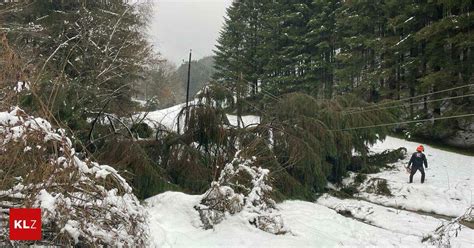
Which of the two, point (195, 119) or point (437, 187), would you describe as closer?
point (195, 119)

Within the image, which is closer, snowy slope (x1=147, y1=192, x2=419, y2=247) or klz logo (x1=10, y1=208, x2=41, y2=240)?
klz logo (x1=10, y1=208, x2=41, y2=240)

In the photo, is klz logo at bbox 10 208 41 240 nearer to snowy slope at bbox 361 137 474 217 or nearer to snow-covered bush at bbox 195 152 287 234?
snow-covered bush at bbox 195 152 287 234

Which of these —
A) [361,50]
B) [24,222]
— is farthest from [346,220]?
[361,50]

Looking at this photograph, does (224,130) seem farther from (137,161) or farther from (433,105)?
(433,105)

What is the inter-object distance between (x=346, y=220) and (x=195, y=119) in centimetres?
390

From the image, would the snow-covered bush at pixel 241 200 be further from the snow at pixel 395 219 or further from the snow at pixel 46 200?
the snow at pixel 395 219

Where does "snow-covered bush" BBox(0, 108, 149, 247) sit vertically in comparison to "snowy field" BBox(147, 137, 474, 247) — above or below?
above

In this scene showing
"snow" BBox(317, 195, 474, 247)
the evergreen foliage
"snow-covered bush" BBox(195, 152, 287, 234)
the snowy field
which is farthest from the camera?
the evergreen foliage

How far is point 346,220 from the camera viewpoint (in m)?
7.78

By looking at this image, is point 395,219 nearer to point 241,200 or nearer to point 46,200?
point 241,200

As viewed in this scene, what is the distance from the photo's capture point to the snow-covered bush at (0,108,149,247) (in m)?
3.24

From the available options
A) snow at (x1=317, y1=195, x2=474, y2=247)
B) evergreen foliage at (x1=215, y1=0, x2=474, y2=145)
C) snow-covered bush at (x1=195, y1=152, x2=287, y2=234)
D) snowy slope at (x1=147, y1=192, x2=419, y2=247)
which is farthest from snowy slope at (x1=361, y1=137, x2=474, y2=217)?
snow-covered bush at (x1=195, y1=152, x2=287, y2=234)

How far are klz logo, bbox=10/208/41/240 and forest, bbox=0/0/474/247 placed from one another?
0.29 ft

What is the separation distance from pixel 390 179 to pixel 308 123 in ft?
14.4
